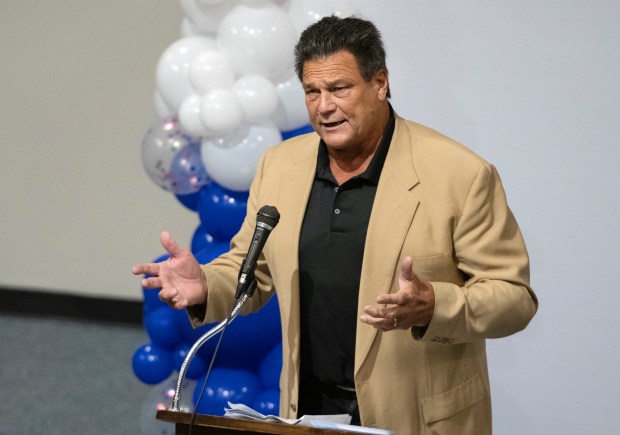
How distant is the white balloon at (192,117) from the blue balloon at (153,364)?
3.06 ft

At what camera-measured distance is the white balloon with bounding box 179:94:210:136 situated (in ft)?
11.9

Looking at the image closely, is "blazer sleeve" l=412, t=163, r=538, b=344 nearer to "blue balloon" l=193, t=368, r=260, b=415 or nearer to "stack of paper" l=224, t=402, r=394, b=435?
"stack of paper" l=224, t=402, r=394, b=435

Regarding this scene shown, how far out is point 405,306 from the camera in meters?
1.98

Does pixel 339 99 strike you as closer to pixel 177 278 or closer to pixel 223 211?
pixel 177 278

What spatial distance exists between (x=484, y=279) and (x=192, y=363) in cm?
188

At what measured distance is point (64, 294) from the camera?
6.92m

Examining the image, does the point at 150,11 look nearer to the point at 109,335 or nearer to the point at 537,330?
the point at 109,335

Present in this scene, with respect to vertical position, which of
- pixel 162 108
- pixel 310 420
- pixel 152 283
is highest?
pixel 162 108

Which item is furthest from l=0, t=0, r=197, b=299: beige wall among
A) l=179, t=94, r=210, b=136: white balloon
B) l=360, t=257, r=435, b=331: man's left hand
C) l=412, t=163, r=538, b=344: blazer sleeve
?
l=360, t=257, r=435, b=331: man's left hand

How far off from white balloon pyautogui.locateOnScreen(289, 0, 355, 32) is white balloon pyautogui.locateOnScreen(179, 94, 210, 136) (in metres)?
0.46

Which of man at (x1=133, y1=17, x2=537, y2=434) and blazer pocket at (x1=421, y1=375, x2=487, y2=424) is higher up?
man at (x1=133, y1=17, x2=537, y2=434)

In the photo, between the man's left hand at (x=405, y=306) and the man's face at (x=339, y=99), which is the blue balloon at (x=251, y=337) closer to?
the man's face at (x=339, y=99)

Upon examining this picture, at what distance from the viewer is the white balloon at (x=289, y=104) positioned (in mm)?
3645

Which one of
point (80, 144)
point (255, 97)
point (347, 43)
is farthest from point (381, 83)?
point (80, 144)
